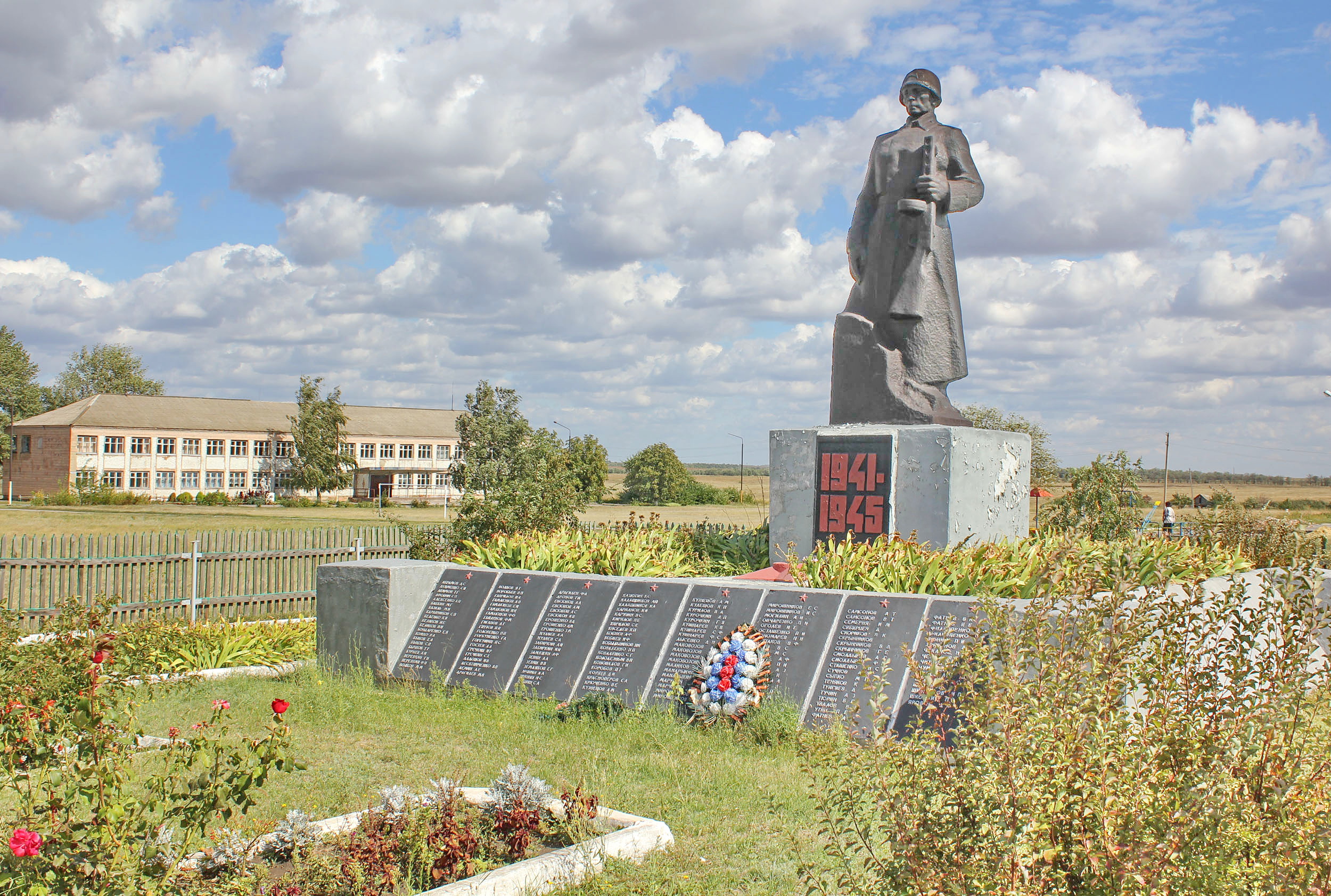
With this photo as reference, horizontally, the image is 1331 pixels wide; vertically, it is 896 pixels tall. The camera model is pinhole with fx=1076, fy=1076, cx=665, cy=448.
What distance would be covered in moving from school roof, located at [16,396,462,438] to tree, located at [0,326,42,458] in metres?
1.32

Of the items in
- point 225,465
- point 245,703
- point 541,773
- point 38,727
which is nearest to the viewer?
point 38,727

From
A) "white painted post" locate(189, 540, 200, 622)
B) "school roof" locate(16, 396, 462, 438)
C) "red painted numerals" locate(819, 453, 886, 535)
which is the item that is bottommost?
"white painted post" locate(189, 540, 200, 622)

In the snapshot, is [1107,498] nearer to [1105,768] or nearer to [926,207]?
[926,207]

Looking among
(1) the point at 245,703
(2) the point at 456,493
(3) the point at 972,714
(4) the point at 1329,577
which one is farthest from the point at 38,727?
(2) the point at 456,493

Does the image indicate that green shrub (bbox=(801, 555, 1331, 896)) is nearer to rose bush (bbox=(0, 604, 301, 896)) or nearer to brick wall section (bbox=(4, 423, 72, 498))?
rose bush (bbox=(0, 604, 301, 896))

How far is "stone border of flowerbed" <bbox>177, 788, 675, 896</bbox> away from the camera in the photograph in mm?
3846

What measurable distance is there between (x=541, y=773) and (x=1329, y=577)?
7.33 metres

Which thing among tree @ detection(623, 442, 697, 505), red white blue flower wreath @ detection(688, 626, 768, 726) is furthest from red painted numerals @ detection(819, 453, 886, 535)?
tree @ detection(623, 442, 697, 505)

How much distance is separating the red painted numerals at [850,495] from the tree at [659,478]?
47373 mm

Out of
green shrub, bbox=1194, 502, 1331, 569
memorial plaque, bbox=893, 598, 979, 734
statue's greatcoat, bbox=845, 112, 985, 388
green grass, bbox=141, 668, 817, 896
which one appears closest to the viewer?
green grass, bbox=141, 668, 817, 896

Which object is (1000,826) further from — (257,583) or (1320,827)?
(257,583)

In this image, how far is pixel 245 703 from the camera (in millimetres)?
7402

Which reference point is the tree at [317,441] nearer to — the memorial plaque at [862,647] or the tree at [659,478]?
the tree at [659,478]

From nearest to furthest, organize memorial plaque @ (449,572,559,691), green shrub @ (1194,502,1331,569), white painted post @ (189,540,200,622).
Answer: memorial plaque @ (449,572,559,691), green shrub @ (1194,502,1331,569), white painted post @ (189,540,200,622)
